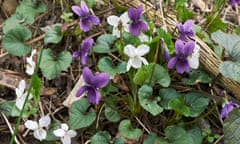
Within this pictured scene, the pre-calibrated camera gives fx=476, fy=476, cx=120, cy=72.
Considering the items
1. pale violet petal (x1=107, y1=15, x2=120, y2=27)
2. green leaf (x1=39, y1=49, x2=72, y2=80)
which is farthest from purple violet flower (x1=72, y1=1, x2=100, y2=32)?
green leaf (x1=39, y1=49, x2=72, y2=80)

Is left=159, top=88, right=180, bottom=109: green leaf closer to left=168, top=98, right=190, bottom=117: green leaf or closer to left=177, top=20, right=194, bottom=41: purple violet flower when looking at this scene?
left=168, top=98, right=190, bottom=117: green leaf

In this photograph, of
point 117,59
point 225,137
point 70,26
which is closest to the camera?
point 225,137

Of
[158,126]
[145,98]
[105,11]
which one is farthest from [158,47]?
[105,11]

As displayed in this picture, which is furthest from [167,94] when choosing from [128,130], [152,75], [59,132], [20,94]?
[20,94]

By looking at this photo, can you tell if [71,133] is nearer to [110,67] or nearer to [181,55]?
[110,67]

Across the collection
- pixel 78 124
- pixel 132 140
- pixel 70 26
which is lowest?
pixel 132 140

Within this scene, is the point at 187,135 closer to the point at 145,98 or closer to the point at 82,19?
the point at 145,98

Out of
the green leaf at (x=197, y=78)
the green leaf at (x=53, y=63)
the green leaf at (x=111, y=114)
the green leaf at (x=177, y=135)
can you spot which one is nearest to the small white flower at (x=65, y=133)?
the green leaf at (x=111, y=114)
